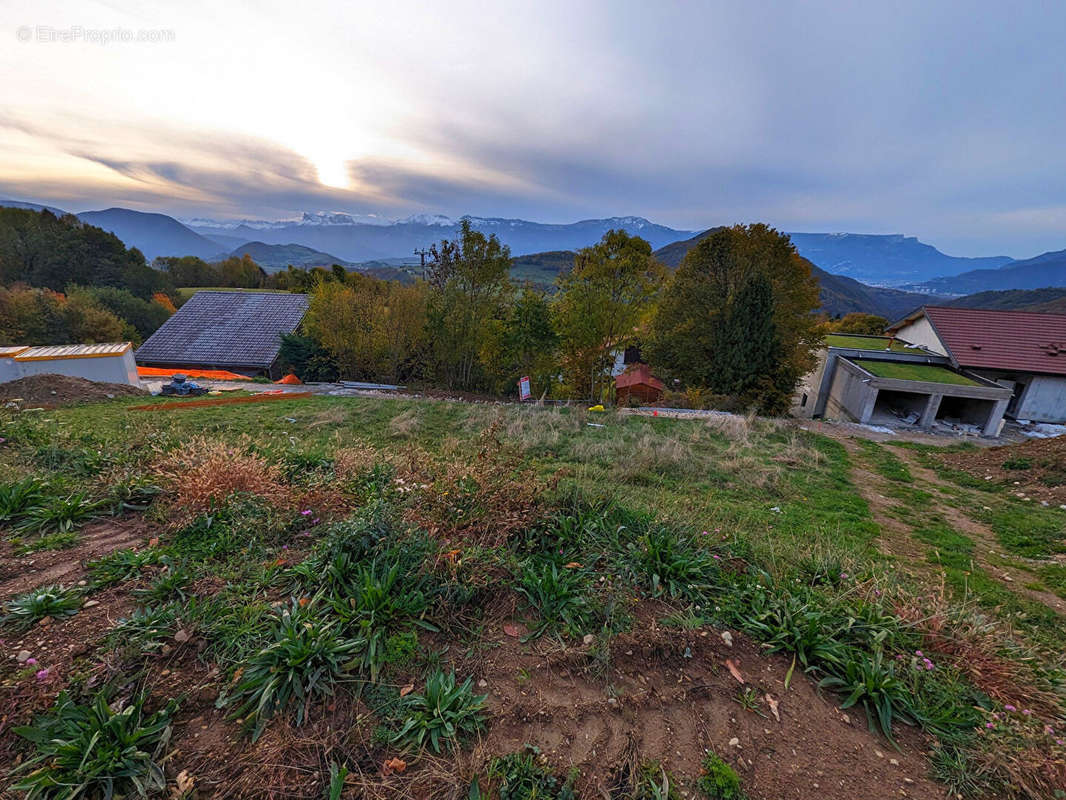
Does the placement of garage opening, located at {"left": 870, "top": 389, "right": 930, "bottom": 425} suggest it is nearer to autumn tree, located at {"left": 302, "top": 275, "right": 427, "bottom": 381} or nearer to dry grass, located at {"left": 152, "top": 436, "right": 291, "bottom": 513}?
autumn tree, located at {"left": 302, "top": 275, "right": 427, "bottom": 381}

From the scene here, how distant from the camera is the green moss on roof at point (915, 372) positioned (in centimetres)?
1894

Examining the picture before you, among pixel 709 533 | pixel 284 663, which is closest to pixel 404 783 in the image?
pixel 284 663

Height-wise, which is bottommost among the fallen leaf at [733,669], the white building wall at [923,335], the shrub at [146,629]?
the fallen leaf at [733,669]

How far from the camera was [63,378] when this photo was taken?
12539 millimetres

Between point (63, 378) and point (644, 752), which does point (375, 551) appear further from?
point (63, 378)

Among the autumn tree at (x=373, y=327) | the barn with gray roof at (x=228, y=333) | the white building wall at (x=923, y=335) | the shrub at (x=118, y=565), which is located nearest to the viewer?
the shrub at (x=118, y=565)

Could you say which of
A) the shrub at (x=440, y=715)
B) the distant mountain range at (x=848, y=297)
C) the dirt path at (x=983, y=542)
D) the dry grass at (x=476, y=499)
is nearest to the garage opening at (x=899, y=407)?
the dirt path at (x=983, y=542)

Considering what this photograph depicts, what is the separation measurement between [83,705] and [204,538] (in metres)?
1.66

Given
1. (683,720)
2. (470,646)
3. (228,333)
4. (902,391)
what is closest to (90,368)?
(228,333)

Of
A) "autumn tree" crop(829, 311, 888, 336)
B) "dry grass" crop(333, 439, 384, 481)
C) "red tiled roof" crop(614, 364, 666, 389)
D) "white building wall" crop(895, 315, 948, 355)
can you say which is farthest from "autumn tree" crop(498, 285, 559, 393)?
"autumn tree" crop(829, 311, 888, 336)

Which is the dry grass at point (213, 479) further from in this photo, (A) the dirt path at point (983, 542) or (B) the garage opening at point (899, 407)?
(B) the garage opening at point (899, 407)

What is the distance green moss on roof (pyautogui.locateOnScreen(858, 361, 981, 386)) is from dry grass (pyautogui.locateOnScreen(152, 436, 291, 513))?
78.7 ft

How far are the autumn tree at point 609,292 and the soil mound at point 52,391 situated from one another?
16.1 m

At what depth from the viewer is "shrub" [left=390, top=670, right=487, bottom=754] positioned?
2219 mm
